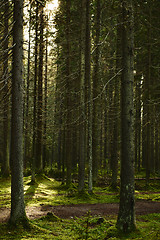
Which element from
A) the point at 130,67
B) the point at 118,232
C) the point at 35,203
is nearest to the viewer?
the point at 118,232

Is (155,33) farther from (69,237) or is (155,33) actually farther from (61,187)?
(69,237)

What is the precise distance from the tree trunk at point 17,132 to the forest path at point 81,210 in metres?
2.24

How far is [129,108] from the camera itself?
741 cm

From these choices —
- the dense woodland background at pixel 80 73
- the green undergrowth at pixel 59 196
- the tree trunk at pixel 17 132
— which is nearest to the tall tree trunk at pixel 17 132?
the tree trunk at pixel 17 132

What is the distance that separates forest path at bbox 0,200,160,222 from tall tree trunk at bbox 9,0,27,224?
2.24 m

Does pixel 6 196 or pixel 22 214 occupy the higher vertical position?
pixel 22 214

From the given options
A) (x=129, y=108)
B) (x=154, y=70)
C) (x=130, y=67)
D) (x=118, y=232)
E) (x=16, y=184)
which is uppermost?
(x=154, y=70)

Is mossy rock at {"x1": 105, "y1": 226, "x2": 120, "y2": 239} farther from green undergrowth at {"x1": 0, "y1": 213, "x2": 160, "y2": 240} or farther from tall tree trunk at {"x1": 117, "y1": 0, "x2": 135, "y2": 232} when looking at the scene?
tall tree trunk at {"x1": 117, "y1": 0, "x2": 135, "y2": 232}

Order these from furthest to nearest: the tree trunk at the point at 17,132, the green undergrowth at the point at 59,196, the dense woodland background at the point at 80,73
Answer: the green undergrowth at the point at 59,196 < the dense woodland background at the point at 80,73 < the tree trunk at the point at 17,132

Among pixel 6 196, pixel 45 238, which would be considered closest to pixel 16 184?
pixel 45 238

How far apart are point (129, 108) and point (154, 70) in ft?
50.9

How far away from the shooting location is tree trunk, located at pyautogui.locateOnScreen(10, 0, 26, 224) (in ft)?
25.4

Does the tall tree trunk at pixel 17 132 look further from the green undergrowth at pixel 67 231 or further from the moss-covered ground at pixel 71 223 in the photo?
the moss-covered ground at pixel 71 223

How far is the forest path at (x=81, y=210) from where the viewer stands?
1069 centimetres
